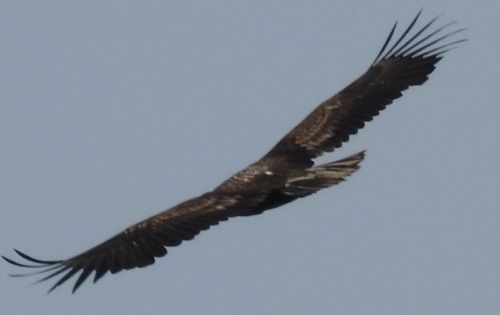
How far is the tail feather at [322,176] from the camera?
21406mm

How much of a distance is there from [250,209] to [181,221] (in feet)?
2.35

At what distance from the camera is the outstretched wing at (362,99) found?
23.3 metres

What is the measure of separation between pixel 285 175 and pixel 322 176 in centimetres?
58

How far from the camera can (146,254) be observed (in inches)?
821

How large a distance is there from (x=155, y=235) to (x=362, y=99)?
12.3ft

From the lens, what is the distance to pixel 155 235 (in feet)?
69.2

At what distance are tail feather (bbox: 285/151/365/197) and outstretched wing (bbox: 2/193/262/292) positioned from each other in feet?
1.32

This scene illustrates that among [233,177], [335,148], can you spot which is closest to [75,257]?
[233,177]

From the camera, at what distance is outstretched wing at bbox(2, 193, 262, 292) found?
2059cm

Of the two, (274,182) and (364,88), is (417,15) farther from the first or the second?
(274,182)

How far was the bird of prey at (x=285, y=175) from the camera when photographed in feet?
68.3

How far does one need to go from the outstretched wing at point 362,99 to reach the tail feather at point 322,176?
1293mm

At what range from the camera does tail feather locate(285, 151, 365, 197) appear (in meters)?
21.4

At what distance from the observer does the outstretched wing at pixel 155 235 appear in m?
20.6
